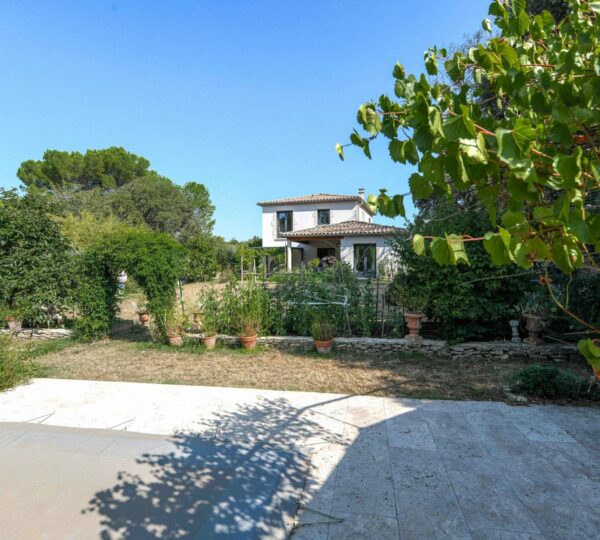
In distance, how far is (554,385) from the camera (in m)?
4.10

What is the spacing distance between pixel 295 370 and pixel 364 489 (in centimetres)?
303

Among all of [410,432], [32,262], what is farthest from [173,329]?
[410,432]

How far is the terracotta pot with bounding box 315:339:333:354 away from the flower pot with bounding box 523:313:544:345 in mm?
3468

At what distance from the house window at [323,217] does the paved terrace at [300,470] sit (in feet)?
72.7

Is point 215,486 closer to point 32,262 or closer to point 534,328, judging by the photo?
point 534,328

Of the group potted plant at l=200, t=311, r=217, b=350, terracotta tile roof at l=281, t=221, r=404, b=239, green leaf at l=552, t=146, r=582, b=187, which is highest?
terracotta tile roof at l=281, t=221, r=404, b=239

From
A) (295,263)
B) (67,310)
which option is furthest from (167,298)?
(295,263)

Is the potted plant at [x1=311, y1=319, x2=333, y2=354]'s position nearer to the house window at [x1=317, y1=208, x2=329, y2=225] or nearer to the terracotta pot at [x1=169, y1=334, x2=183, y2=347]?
the terracotta pot at [x1=169, y1=334, x2=183, y2=347]

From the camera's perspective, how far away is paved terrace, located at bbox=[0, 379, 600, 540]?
220 centimetres

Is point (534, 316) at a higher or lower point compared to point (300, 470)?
higher

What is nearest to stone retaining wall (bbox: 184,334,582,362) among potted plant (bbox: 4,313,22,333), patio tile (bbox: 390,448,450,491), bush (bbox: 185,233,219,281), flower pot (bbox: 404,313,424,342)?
flower pot (bbox: 404,313,424,342)

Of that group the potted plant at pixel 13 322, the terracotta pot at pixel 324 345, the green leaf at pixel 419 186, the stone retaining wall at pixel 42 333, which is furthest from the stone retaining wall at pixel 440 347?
the green leaf at pixel 419 186

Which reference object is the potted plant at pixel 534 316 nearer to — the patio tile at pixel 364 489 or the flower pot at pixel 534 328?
the flower pot at pixel 534 328

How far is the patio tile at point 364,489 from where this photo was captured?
7.66 ft
